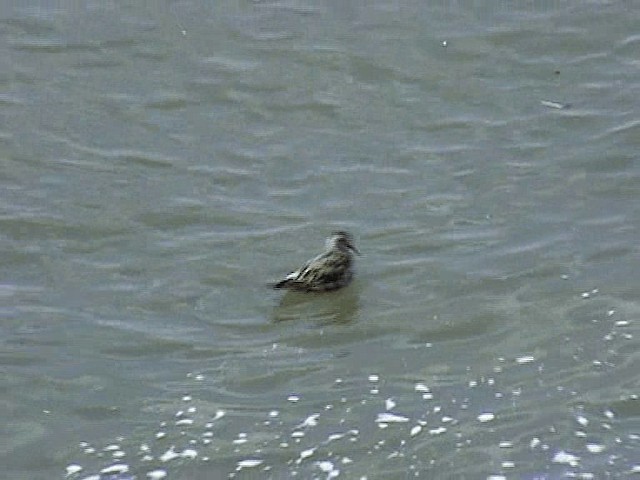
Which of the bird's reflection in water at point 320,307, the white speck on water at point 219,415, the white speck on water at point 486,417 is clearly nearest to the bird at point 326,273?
the bird's reflection in water at point 320,307

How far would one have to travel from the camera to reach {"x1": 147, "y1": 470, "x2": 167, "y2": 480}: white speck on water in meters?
6.34

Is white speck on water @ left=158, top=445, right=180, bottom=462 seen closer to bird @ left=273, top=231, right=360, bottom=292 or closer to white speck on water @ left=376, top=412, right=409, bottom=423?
white speck on water @ left=376, top=412, right=409, bottom=423

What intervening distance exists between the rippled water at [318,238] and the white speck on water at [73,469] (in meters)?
0.02

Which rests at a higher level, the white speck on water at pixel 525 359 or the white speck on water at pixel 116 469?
the white speck on water at pixel 525 359

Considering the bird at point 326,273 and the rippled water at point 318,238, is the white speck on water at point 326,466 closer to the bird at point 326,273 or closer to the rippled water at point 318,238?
the rippled water at point 318,238

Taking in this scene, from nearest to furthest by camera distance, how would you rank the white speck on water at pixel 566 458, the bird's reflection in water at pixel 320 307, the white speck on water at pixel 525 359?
the white speck on water at pixel 566 458 → the white speck on water at pixel 525 359 → the bird's reflection in water at pixel 320 307

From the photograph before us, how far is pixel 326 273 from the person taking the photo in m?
8.45

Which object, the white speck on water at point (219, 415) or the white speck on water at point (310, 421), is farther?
the white speck on water at point (219, 415)

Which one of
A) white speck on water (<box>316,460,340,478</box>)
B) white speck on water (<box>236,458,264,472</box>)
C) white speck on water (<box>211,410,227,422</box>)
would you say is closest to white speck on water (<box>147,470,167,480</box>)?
white speck on water (<box>236,458,264,472</box>)

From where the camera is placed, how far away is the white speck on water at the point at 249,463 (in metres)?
6.40

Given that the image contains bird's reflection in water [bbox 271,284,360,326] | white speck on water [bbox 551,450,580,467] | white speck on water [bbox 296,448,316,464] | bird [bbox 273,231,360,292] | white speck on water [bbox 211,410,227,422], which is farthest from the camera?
bird [bbox 273,231,360,292]

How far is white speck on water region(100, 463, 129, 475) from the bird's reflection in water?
1925 millimetres

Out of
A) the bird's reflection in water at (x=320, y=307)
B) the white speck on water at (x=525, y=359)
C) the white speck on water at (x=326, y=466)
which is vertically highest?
the bird's reflection in water at (x=320, y=307)

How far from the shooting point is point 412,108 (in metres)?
11.0
